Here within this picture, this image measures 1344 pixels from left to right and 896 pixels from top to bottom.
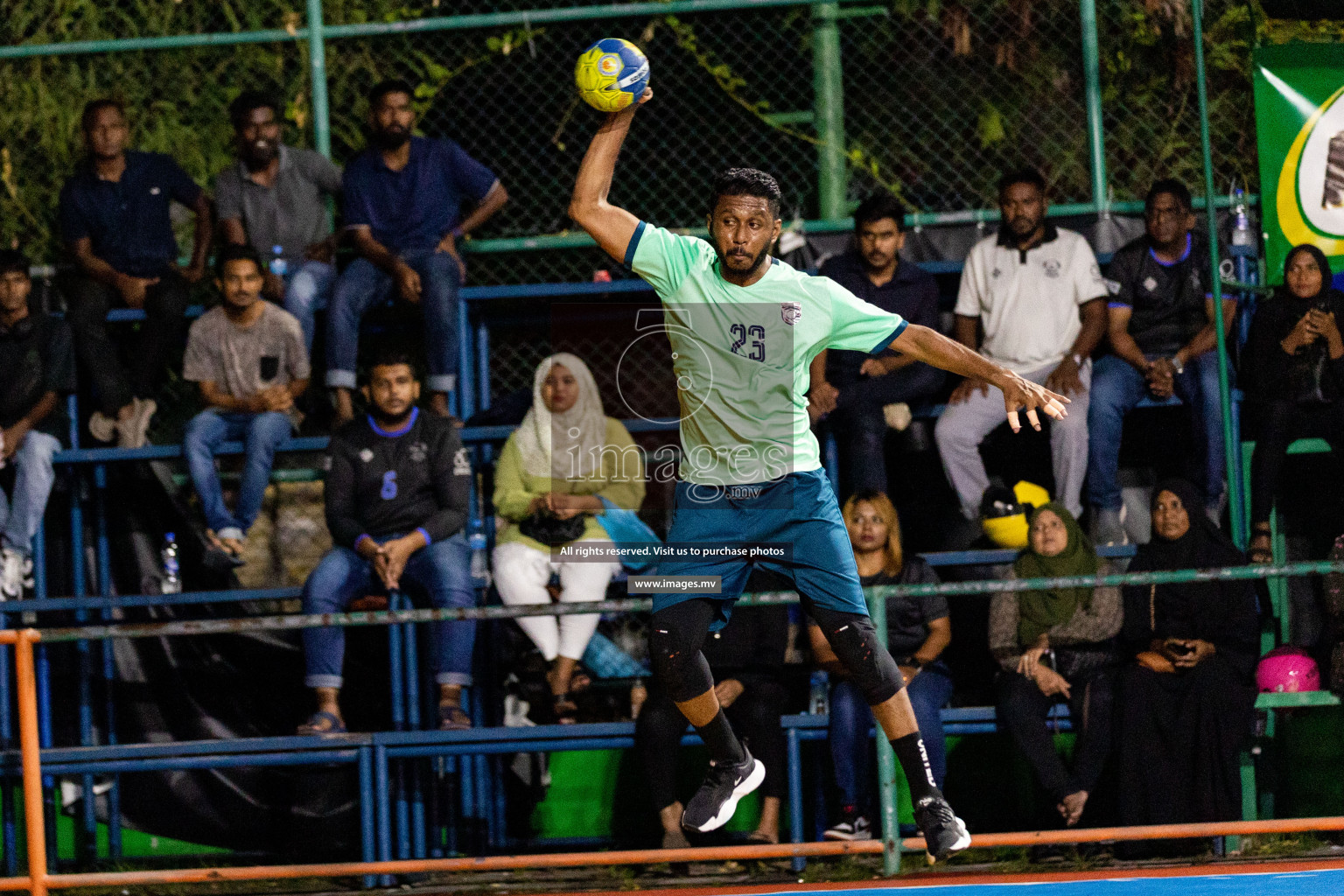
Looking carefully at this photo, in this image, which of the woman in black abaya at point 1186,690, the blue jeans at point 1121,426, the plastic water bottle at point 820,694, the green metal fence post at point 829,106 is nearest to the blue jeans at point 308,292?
the green metal fence post at point 829,106

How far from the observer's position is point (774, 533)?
5355 mm

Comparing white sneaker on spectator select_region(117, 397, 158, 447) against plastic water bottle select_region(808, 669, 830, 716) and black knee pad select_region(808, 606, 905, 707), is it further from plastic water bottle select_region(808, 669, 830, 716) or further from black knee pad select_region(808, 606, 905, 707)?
black knee pad select_region(808, 606, 905, 707)

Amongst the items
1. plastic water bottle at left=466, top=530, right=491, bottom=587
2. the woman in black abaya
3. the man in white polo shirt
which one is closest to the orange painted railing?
the woman in black abaya

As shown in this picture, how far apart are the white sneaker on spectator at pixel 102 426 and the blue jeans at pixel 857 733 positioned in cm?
428

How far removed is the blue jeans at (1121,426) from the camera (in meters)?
7.93

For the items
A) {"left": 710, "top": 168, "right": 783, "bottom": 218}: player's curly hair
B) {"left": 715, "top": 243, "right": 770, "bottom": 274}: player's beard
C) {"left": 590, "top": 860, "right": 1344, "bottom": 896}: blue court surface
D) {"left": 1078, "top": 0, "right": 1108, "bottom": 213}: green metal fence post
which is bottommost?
{"left": 590, "top": 860, "right": 1344, "bottom": 896}: blue court surface

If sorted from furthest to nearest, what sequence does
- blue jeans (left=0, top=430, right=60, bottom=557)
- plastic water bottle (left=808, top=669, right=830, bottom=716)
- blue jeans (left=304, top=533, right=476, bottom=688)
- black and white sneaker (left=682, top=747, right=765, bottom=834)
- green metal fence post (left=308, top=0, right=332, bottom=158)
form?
green metal fence post (left=308, top=0, right=332, bottom=158) < blue jeans (left=0, top=430, right=60, bottom=557) < blue jeans (left=304, top=533, right=476, bottom=688) < plastic water bottle (left=808, top=669, right=830, bottom=716) < black and white sneaker (left=682, top=747, right=765, bottom=834)

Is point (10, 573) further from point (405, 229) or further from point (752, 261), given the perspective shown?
point (752, 261)

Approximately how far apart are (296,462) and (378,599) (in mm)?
1642

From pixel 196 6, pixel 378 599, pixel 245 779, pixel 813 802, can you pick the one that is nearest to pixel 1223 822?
pixel 813 802

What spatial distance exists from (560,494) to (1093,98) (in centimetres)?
396

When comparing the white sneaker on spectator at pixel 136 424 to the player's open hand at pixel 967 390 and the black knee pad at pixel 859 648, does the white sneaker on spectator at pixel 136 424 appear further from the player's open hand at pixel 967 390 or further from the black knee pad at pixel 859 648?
the black knee pad at pixel 859 648

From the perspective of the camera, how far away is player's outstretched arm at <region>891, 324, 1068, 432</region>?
5172 millimetres

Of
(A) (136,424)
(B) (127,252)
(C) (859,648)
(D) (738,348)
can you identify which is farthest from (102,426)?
(C) (859,648)
